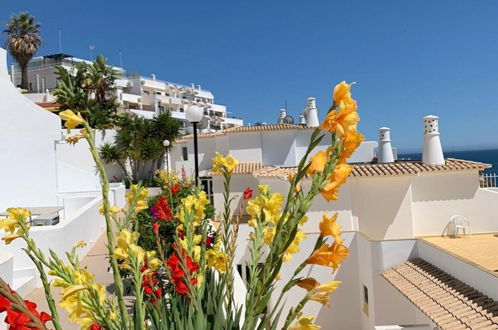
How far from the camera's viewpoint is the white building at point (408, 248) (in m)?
8.16

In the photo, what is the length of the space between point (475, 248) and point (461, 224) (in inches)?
106

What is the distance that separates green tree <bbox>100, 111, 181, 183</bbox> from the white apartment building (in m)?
6.14

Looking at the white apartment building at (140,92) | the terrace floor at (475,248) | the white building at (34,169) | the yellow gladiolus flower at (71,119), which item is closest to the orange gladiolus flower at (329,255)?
the yellow gladiolus flower at (71,119)

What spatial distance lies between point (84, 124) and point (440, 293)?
28.3ft

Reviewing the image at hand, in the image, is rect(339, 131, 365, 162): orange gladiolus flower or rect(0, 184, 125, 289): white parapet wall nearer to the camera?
rect(339, 131, 365, 162): orange gladiolus flower

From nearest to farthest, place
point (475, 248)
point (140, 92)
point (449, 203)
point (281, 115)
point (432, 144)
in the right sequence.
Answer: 1. point (475, 248)
2. point (449, 203)
3. point (432, 144)
4. point (281, 115)
5. point (140, 92)

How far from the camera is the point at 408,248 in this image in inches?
439

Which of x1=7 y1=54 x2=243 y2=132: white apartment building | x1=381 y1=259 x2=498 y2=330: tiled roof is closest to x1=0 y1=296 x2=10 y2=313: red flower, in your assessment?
x1=381 y1=259 x2=498 y2=330: tiled roof

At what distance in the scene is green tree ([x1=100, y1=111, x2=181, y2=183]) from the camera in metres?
30.0

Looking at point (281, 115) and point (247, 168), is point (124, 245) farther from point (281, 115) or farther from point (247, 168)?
point (281, 115)

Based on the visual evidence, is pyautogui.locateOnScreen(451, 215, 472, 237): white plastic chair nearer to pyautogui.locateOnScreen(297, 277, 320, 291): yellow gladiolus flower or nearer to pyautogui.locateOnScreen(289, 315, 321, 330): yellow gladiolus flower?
pyautogui.locateOnScreen(289, 315, 321, 330): yellow gladiolus flower

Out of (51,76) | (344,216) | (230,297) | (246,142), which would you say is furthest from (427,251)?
(51,76)

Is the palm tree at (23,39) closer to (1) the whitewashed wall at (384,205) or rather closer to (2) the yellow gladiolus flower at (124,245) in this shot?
(1) the whitewashed wall at (384,205)

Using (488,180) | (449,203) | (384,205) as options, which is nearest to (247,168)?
(384,205)
